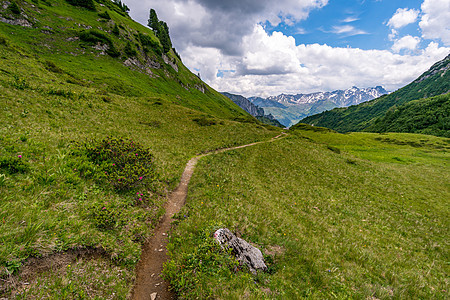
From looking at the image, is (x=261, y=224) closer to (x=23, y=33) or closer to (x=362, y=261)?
(x=362, y=261)

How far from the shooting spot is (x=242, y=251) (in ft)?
25.3

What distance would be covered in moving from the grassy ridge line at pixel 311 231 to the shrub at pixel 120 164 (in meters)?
3.66

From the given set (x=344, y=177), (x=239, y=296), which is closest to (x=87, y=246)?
(x=239, y=296)

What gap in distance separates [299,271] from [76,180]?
11892 millimetres

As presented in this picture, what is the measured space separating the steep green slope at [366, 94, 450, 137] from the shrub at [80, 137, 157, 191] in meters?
206

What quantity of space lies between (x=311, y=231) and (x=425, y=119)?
229219mm

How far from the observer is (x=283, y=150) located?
3434 centimetres

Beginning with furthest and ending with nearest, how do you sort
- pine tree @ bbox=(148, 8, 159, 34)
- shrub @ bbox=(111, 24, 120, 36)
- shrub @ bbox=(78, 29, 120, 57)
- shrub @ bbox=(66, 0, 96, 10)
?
pine tree @ bbox=(148, 8, 159, 34), shrub @ bbox=(66, 0, 96, 10), shrub @ bbox=(111, 24, 120, 36), shrub @ bbox=(78, 29, 120, 57)

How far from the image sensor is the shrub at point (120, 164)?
10312mm

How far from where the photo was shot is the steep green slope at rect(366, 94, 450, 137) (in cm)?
13952

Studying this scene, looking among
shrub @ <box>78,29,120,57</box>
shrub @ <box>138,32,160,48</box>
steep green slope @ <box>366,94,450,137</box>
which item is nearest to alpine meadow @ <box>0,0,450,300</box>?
shrub @ <box>78,29,120,57</box>

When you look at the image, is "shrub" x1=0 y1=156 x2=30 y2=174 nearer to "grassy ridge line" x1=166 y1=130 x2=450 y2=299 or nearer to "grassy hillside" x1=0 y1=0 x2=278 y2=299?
"grassy hillside" x1=0 y1=0 x2=278 y2=299

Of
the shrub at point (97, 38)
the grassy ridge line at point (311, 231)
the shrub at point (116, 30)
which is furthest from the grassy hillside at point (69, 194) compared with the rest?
the shrub at point (116, 30)

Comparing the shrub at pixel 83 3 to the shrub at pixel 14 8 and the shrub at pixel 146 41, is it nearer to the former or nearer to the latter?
the shrub at pixel 146 41
